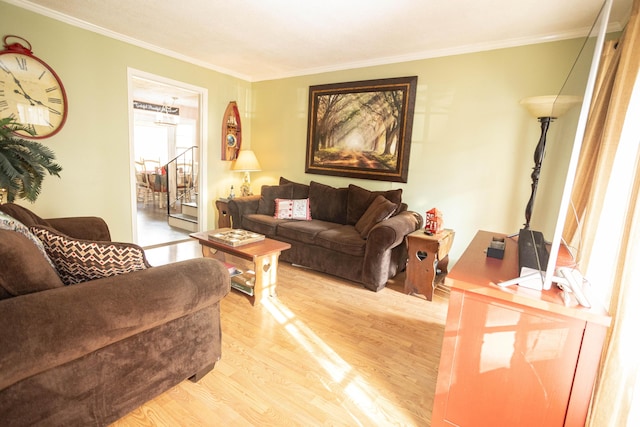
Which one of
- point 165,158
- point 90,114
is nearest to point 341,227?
point 90,114

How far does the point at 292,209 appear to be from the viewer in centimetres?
394

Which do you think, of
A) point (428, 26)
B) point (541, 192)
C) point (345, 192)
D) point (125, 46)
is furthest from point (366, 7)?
point (125, 46)

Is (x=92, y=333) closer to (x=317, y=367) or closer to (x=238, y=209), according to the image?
(x=317, y=367)

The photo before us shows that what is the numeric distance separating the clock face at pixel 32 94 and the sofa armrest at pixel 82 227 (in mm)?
1125

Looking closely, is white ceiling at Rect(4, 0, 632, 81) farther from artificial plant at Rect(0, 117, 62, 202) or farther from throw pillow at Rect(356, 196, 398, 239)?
throw pillow at Rect(356, 196, 398, 239)

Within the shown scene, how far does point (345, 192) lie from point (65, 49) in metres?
3.19

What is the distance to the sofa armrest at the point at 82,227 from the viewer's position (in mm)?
2236

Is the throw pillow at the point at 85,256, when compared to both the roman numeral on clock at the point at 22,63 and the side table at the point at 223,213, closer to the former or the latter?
the roman numeral on clock at the point at 22,63

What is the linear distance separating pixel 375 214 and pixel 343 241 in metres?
0.43

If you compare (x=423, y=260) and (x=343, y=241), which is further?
(x=343, y=241)

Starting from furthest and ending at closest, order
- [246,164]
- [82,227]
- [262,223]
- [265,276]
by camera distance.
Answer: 1. [246,164]
2. [262,223]
3. [265,276]
4. [82,227]

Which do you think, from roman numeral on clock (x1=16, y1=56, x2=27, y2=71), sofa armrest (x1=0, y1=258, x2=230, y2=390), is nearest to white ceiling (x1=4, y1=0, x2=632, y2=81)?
roman numeral on clock (x1=16, y1=56, x2=27, y2=71)

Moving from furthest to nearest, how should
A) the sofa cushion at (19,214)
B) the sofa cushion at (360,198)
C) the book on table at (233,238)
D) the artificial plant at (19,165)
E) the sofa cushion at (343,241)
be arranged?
the sofa cushion at (360,198)
the sofa cushion at (343,241)
the book on table at (233,238)
the artificial plant at (19,165)
the sofa cushion at (19,214)

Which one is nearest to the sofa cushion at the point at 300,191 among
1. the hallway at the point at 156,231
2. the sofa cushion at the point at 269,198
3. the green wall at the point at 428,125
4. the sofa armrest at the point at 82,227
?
the sofa cushion at the point at 269,198
